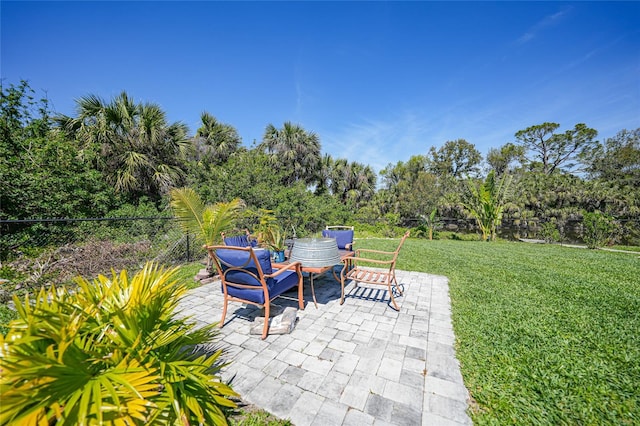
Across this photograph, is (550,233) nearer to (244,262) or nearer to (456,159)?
(244,262)

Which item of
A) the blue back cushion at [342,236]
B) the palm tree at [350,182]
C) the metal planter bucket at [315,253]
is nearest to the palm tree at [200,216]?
the blue back cushion at [342,236]

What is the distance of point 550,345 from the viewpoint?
264 cm

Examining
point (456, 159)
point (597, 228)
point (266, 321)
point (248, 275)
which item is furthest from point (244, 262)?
point (456, 159)

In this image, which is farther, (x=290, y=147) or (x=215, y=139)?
(x=290, y=147)

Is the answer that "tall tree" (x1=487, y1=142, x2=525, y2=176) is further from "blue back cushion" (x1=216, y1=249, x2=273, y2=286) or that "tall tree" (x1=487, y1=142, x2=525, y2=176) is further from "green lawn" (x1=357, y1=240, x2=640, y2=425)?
"blue back cushion" (x1=216, y1=249, x2=273, y2=286)

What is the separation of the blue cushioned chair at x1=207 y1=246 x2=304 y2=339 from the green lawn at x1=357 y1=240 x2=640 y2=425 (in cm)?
217

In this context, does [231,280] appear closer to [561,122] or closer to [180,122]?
[180,122]

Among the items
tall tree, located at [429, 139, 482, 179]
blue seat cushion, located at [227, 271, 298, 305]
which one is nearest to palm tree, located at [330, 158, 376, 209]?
tall tree, located at [429, 139, 482, 179]

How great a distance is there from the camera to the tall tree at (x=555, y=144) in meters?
24.7

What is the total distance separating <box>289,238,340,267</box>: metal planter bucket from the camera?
3598mm

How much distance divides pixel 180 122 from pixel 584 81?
18923mm

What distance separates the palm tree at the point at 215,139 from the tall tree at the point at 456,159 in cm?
2294

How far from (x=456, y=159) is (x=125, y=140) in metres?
30.3

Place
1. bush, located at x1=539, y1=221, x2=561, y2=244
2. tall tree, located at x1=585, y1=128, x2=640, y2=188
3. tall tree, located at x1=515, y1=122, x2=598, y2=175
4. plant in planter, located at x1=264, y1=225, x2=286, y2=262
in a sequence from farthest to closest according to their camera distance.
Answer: tall tree, located at x1=515, y1=122, x2=598, y2=175
tall tree, located at x1=585, y1=128, x2=640, y2=188
bush, located at x1=539, y1=221, x2=561, y2=244
plant in planter, located at x1=264, y1=225, x2=286, y2=262
